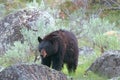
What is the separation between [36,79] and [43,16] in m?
8.17

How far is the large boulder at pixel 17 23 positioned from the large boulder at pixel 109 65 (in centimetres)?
471

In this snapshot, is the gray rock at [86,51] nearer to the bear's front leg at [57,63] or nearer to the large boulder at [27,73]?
the bear's front leg at [57,63]

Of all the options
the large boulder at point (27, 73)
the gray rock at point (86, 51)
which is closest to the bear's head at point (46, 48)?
the large boulder at point (27, 73)

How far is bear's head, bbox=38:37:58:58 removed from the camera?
9836mm

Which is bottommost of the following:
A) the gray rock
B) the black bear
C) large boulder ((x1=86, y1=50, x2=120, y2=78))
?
the gray rock

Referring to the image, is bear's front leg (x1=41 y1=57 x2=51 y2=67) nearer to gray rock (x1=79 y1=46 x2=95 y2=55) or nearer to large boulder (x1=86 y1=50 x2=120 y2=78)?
large boulder (x1=86 y1=50 x2=120 y2=78)

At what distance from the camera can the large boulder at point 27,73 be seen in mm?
6699

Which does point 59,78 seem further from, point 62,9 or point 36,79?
point 62,9

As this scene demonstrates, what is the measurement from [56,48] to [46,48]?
0.24 metres

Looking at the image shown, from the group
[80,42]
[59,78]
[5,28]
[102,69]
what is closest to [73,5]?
[80,42]

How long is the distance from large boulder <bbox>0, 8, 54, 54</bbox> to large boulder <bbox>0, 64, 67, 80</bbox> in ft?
25.0

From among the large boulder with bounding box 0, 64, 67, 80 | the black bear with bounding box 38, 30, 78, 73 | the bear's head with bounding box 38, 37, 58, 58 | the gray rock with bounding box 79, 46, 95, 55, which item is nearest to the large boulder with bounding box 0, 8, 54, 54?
the gray rock with bounding box 79, 46, 95, 55

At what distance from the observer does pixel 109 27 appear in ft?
52.5

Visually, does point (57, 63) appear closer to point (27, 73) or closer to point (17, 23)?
point (27, 73)
